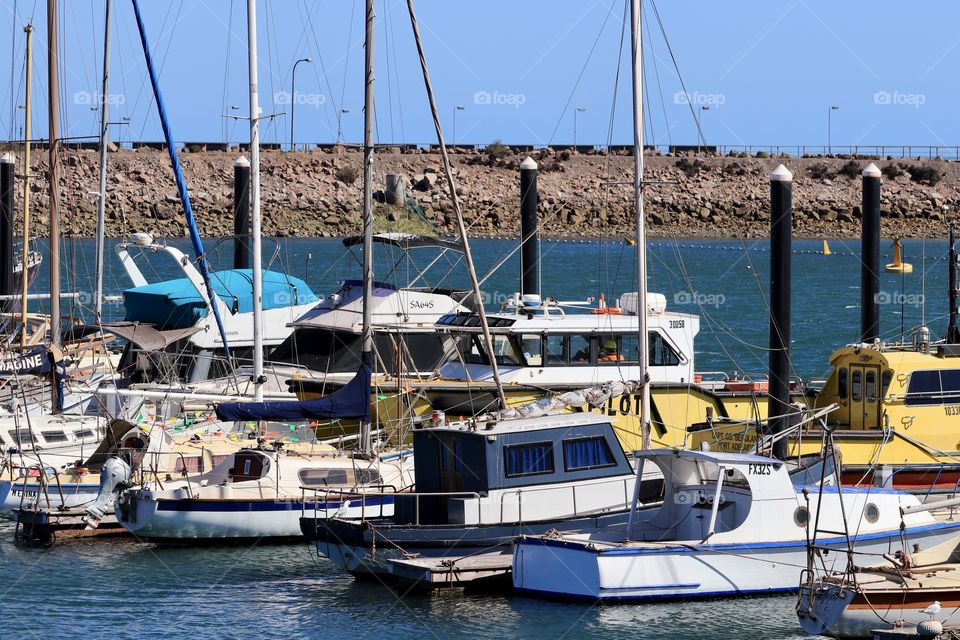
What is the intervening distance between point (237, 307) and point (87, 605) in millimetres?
14494

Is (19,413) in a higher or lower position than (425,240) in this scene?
lower

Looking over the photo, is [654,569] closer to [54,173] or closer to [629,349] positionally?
[629,349]

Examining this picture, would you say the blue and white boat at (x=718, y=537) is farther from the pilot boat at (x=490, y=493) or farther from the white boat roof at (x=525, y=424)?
the white boat roof at (x=525, y=424)

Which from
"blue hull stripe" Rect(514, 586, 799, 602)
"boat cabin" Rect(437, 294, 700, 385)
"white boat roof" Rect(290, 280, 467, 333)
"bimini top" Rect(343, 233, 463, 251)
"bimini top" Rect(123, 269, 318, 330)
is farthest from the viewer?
"bimini top" Rect(123, 269, 318, 330)

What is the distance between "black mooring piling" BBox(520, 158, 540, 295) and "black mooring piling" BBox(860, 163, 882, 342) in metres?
6.54

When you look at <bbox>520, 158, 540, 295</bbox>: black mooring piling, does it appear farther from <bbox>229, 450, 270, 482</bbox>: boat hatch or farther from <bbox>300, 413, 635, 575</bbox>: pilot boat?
<bbox>300, 413, 635, 575</bbox>: pilot boat

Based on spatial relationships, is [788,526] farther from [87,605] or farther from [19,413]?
[19,413]

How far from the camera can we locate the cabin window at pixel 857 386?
2591 cm

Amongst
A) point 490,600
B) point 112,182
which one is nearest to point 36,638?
point 490,600

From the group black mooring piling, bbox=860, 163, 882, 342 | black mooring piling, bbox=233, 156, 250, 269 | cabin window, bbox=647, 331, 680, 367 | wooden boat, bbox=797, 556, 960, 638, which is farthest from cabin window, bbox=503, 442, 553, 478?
black mooring piling, bbox=233, 156, 250, 269

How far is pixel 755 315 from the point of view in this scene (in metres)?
63.8

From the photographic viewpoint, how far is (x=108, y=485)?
78.2 feet

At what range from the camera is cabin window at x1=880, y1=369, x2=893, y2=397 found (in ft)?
83.8

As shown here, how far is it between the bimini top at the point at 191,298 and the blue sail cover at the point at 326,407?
9.15m
